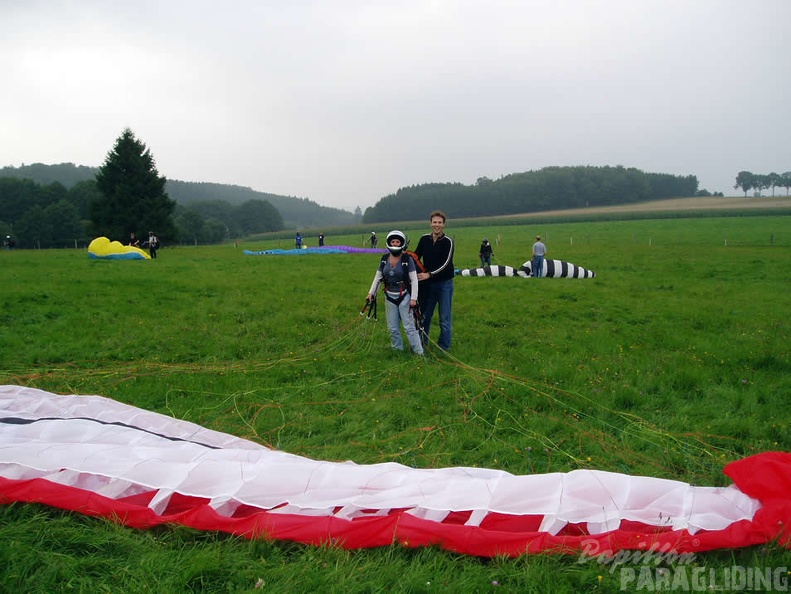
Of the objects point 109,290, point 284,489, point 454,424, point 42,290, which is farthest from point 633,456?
point 42,290

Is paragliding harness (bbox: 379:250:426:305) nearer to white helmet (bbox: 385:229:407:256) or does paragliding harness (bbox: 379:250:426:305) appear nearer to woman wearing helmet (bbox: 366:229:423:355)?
woman wearing helmet (bbox: 366:229:423:355)

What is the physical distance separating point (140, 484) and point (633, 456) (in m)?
3.80

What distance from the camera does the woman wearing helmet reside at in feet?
22.9

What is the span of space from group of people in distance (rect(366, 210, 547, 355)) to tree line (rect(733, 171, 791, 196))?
461 ft

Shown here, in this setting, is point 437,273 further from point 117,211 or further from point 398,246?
point 117,211

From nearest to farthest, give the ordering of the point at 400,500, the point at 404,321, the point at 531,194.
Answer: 1. the point at 400,500
2. the point at 404,321
3. the point at 531,194

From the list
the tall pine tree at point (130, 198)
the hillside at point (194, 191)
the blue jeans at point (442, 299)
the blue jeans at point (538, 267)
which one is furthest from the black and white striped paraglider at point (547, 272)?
the hillside at point (194, 191)

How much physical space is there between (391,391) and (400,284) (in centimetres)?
176

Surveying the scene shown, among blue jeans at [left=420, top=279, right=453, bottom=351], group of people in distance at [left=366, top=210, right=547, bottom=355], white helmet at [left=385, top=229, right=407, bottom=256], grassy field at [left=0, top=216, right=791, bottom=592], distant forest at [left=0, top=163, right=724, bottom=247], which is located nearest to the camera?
grassy field at [left=0, top=216, right=791, bottom=592]

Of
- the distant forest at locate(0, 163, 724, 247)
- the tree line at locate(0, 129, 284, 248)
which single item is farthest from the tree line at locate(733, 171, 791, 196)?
the tree line at locate(0, 129, 284, 248)

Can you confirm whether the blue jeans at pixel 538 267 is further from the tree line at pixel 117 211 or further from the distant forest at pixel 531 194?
the distant forest at pixel 531 194

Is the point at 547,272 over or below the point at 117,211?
below

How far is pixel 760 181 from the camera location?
122 meters

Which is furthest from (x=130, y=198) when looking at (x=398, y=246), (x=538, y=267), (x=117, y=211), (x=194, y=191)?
(x=194, y=191)
